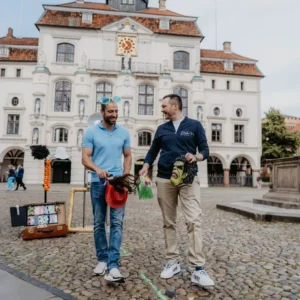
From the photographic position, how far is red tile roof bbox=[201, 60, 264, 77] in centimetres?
3503

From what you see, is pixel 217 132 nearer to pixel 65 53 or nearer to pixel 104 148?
pixel 65 53

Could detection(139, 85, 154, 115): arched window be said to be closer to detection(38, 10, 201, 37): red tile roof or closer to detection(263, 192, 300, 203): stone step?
detection(38, 10, 201, 37): red tile roof

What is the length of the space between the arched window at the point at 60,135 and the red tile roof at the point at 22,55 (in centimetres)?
804

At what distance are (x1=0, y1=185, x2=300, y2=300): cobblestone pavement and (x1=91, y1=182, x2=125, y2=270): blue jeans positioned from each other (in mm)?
268

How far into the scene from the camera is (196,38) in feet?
112

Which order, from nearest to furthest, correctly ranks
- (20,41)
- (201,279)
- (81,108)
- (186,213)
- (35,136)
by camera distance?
(201,279) < (186,213) < (35,136) < (81,108) < (20,41)

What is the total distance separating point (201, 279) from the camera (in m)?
3.16

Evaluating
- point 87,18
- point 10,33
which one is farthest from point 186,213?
point 10,33

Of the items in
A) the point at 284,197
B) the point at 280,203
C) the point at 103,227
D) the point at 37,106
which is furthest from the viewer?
the point at 37,106

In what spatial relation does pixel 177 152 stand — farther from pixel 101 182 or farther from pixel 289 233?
pixel 289 233

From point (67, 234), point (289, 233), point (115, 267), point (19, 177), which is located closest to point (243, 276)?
point (115, 267)

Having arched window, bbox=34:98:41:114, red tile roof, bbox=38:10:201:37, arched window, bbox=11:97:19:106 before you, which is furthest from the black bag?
red tile roof, bbox=38:10:201:37

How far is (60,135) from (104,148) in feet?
96.3

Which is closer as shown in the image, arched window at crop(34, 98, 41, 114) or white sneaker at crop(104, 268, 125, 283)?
white sneaker at crop(104, 268, 125, 283)
